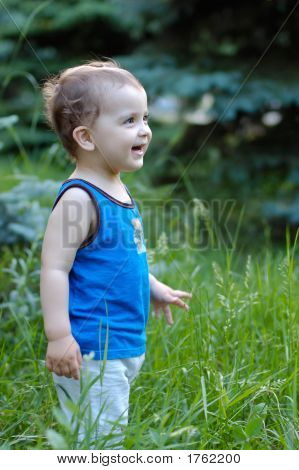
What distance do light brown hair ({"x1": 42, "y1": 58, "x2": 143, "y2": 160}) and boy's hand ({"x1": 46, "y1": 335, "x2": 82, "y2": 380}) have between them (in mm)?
535

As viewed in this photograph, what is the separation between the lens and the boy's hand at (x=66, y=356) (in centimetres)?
159

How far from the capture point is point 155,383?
199 cm

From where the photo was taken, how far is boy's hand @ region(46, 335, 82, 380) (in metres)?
1.59

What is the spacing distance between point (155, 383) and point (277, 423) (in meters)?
0.42

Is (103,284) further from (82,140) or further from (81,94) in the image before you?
(81,94)

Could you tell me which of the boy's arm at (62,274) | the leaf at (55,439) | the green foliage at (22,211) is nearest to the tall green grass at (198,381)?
the leaf at (55,439)

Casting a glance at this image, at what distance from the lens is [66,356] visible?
5.20 feet

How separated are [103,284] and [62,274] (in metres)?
0.12

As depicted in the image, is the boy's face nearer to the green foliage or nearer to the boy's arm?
the boy's arm

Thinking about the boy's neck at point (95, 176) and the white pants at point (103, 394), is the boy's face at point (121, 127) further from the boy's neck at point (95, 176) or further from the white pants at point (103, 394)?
the white pants at point (103, 394)

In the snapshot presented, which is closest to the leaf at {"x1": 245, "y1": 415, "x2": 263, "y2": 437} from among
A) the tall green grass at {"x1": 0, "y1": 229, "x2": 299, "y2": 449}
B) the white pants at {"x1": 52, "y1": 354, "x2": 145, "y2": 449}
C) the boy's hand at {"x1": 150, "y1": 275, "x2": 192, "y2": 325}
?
the tall green grass at {"x1": 0, "y1": 229, "x2": 299, "y2": 449}

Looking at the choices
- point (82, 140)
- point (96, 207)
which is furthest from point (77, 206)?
point (82, 140)

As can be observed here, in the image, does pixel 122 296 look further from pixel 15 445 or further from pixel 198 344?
pixel 15 445
